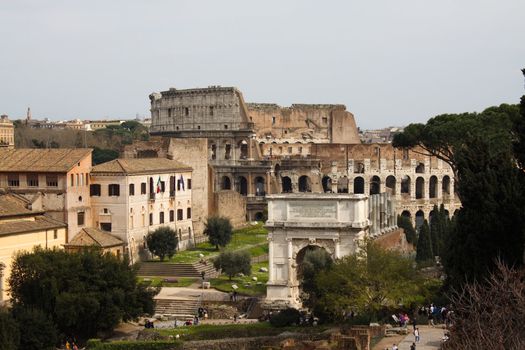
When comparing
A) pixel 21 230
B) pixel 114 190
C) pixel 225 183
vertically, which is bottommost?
pixel 21 230

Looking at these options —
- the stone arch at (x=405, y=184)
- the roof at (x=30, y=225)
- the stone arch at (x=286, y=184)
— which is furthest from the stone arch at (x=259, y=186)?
the roof at (x=30, y=225)

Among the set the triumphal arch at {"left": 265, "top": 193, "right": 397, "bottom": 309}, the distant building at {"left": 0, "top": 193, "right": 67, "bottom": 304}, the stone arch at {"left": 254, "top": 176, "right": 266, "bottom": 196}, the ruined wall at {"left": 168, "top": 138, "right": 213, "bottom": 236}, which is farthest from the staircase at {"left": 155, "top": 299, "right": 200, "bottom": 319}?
the stone arch at {"left": 254, "top": 176, "right": 266, "bottom": 196}

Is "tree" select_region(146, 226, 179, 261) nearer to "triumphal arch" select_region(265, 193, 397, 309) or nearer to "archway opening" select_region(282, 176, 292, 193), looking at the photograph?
"triumphal arch" select_region(265, 193, 397, 309)

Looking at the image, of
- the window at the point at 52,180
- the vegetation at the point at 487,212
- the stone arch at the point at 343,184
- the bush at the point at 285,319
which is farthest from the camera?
the stone arch at the point at 343,184

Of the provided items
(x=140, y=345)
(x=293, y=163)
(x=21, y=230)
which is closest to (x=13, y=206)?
(x=21, y=230)

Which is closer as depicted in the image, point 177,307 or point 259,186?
point 177,307

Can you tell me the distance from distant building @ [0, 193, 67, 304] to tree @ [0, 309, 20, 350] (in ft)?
24.3

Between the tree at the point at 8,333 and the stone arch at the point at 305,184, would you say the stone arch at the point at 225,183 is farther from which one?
the tree at the point at 8,333

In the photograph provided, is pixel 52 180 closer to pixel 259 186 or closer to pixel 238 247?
pixel 238 247

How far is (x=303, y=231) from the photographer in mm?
47844

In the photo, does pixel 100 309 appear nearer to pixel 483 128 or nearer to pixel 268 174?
pixel 483 128

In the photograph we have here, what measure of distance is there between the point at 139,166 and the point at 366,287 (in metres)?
19.5

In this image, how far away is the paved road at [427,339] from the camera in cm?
3366

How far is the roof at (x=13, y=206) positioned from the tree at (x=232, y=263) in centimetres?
926
